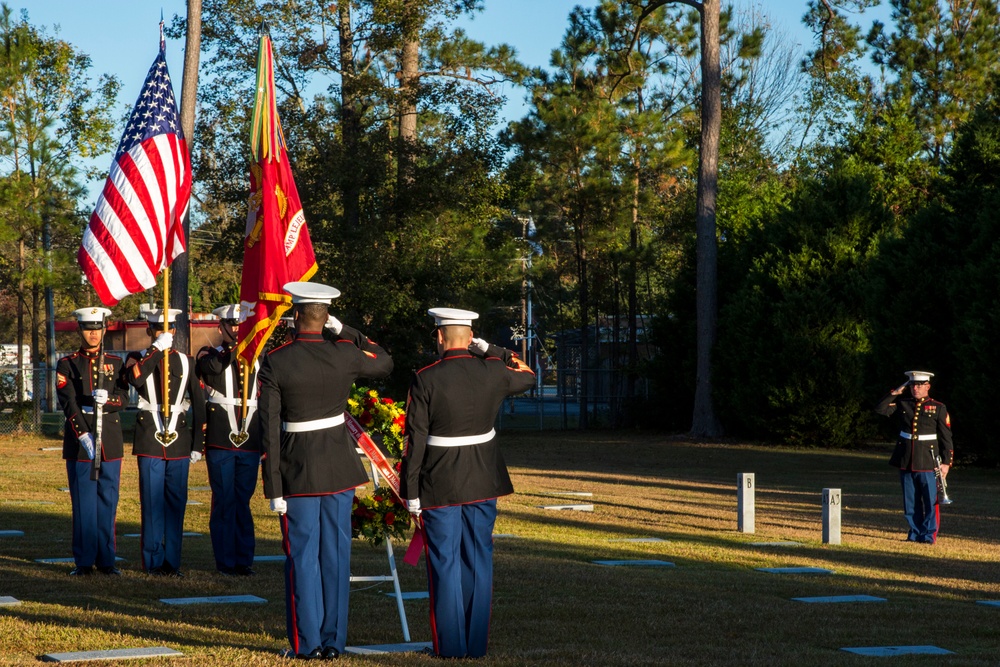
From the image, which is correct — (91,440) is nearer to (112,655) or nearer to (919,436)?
(112,655)

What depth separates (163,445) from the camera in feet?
34.6

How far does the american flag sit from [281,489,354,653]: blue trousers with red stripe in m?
4.91

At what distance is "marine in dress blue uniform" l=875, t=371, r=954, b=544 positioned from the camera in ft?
48.5

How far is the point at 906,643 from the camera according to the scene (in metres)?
8.02

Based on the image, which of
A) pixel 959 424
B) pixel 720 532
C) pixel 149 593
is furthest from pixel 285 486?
pixel 959 424

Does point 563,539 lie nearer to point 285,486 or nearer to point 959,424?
point 285,486

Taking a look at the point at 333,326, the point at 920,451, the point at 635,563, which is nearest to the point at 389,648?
the point at 333,326

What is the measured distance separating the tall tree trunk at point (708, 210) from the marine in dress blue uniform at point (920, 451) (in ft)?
62.9

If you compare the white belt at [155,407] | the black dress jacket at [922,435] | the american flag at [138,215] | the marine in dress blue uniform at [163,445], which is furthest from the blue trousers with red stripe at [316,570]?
the black dress jacket at [922,435]

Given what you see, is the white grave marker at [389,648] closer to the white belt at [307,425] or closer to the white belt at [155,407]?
the white belt at [307,425]

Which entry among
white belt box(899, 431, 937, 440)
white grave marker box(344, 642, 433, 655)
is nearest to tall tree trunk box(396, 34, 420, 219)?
white belt box(899, 431, 937, 440)

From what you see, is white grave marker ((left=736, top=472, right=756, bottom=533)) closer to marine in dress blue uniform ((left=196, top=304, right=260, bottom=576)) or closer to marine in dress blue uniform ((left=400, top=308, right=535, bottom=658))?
marine in dress blue uniform ((left=196, top=304, right=260, bottom=576))

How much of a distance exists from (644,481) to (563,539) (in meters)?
9.60

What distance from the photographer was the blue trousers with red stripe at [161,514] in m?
10.3
